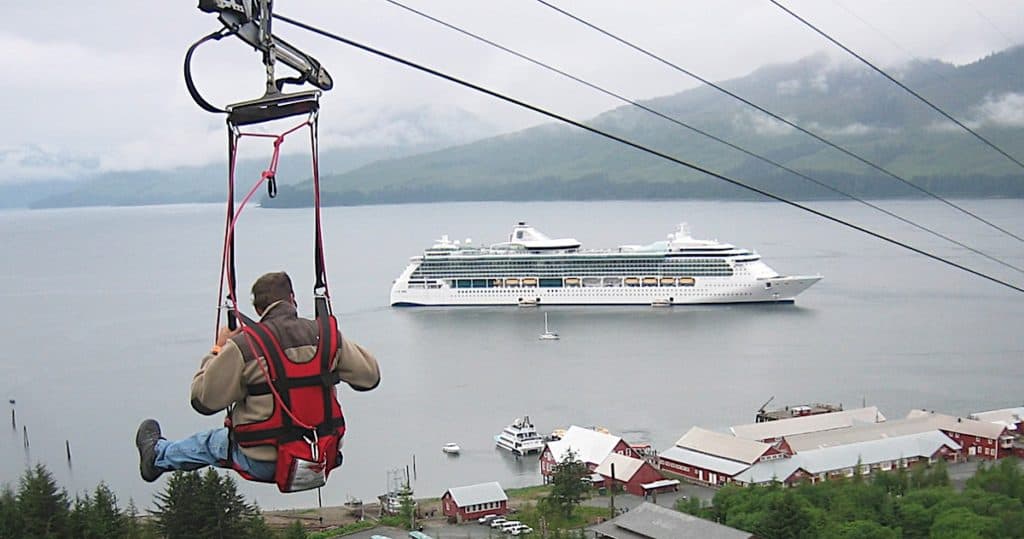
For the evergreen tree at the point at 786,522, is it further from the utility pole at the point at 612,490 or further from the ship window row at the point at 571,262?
the ship window row at the point at 571,262

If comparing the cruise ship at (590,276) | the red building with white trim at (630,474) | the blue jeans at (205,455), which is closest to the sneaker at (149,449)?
the blue jeans at (205,455)

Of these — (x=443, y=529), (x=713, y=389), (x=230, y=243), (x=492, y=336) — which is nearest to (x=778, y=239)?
(x=492, y=336)

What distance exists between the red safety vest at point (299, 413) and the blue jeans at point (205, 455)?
0.03 metres

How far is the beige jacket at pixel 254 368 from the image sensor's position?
1.17m

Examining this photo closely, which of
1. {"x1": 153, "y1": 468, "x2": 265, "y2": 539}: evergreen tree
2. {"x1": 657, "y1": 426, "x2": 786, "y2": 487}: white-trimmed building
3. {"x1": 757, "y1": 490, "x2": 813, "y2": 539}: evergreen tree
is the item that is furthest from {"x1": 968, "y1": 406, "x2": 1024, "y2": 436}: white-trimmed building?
{"x1": 153, "y1": 468, "x2": 265, "y2": 539}: evergreen tree

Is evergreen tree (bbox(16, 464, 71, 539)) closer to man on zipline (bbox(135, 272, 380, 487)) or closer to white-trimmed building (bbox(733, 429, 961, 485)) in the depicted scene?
white-trimmed building (bbox(733, 429, 961, 485))

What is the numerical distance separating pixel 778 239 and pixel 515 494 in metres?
28.3

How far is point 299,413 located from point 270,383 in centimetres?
6

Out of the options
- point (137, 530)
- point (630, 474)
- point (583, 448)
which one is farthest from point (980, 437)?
point (137, 530)

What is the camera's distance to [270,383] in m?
1.19

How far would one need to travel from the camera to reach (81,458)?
31.3 feet

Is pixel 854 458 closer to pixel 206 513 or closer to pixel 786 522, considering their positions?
pixel 786 522

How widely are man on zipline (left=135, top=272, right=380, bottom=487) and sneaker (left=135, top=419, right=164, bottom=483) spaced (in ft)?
0.39

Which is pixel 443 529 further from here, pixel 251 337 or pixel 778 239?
pixel 778 239
